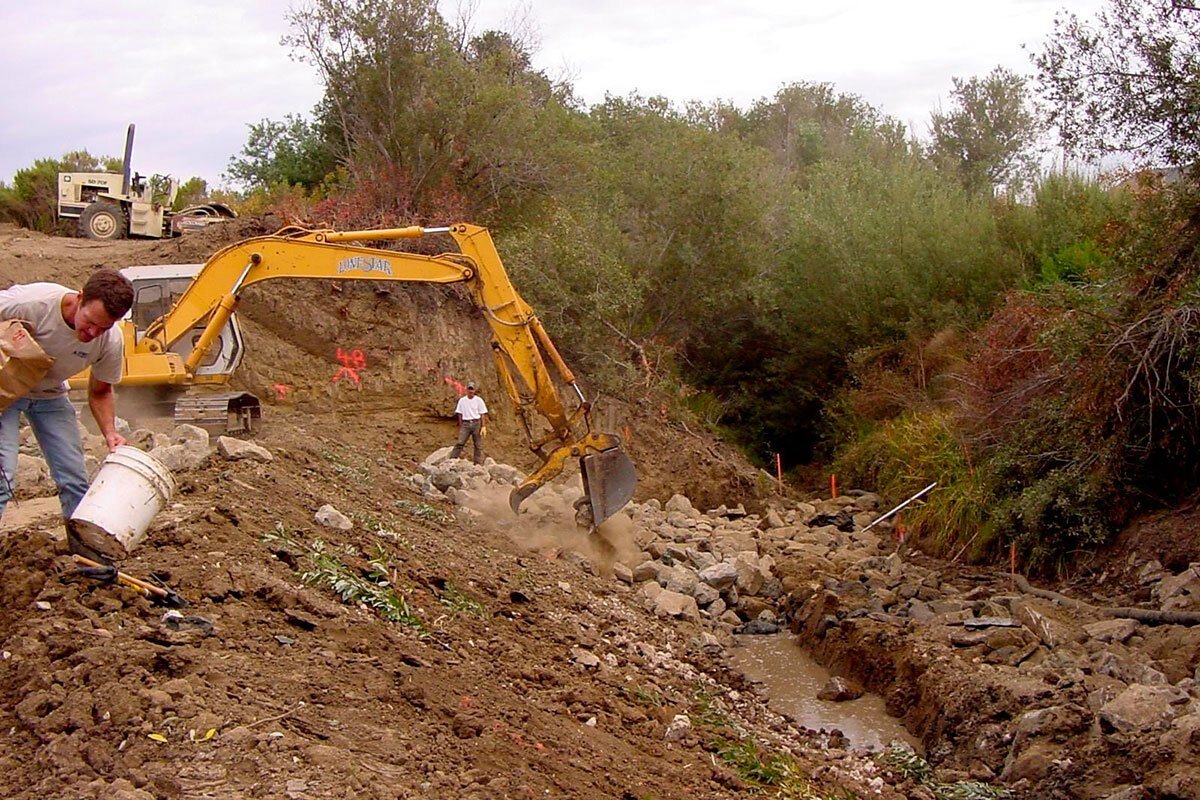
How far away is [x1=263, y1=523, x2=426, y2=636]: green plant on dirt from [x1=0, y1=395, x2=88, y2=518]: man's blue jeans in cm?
153

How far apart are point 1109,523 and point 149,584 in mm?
11202

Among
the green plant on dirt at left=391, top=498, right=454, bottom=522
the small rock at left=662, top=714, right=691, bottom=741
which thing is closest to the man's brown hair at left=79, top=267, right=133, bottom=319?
the small rock at left=662, top=714, right=691, bottom=741

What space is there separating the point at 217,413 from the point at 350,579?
7.64m

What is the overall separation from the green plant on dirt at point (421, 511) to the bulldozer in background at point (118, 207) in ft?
43.1

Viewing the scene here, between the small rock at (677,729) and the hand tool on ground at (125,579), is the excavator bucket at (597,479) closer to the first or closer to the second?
the small rock at (677,729)

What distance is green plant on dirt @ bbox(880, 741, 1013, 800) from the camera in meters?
8.02

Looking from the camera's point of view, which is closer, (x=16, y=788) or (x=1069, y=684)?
(x=16, y=788)

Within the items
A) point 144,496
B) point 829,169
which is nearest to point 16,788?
point 144,496

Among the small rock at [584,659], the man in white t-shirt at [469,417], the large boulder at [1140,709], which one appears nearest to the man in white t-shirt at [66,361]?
the small rock at [584,659]

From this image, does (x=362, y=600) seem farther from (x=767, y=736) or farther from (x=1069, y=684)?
(x=1069, y=684)

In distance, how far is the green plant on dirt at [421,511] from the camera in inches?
485

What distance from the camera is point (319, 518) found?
9453mm

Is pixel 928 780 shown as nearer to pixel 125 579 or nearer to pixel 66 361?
pixel 125 579

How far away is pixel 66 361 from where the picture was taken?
6.33m
